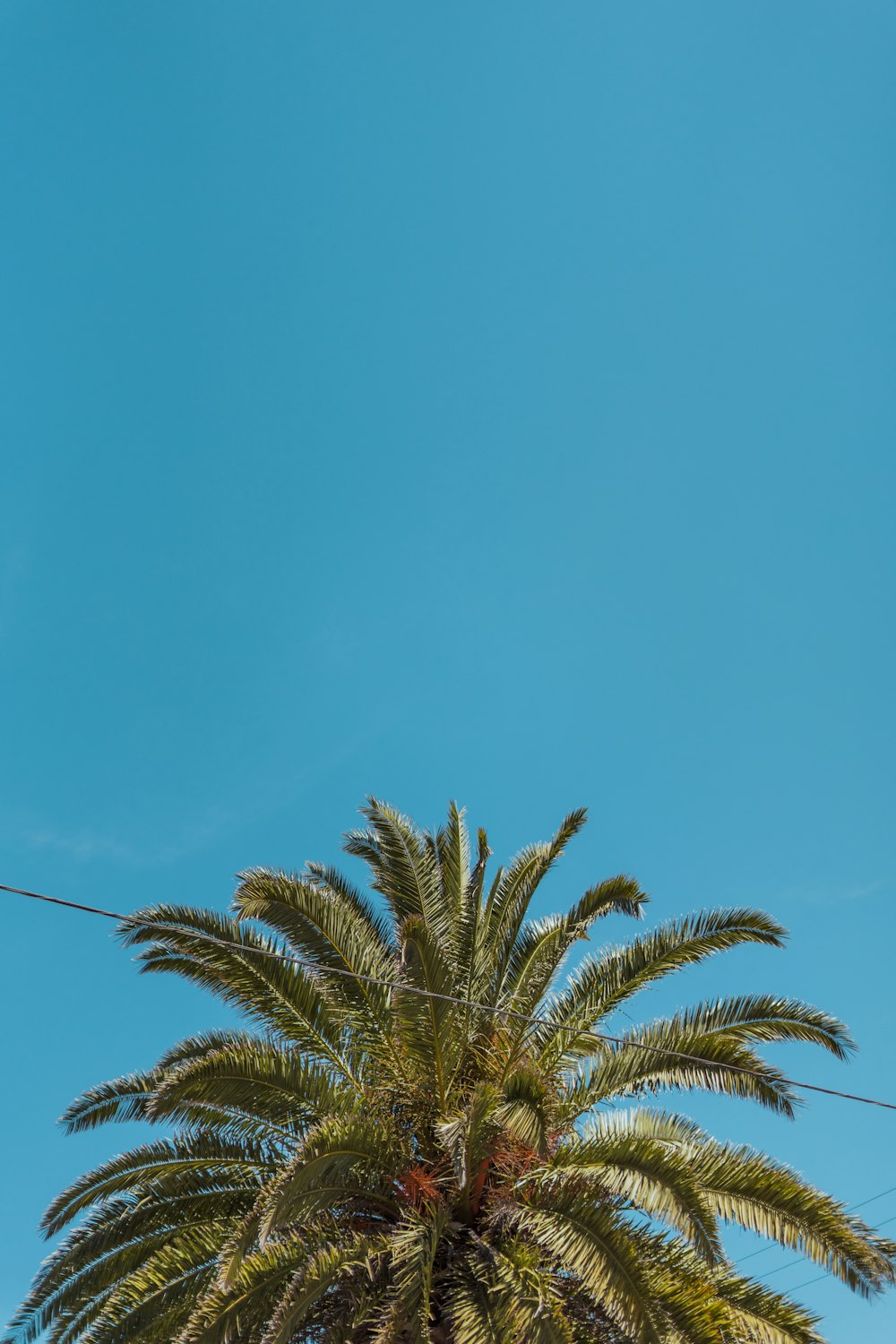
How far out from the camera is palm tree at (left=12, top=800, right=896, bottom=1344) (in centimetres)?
951

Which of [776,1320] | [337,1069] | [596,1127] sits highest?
[337,1069]

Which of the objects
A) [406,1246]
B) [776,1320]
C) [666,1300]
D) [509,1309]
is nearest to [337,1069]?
[406,1246]

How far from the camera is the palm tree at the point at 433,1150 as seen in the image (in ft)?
31.2

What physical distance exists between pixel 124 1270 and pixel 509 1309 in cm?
484

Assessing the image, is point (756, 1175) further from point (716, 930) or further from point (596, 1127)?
point (716, 930)

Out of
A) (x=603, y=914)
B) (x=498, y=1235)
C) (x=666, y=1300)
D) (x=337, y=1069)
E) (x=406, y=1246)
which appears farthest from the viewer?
(x=603, y=914)

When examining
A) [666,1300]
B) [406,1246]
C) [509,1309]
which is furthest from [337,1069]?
[666,1300]

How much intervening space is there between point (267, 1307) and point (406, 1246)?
5.18 ft

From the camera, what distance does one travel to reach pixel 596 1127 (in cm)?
1066

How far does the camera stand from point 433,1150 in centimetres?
1106

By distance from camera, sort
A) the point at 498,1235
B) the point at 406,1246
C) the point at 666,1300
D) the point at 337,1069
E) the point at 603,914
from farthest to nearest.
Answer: the point at 603,914 < the point at 337,1069 < the point at 498,1235 < the point at 406,1246 < the point at 666,1300

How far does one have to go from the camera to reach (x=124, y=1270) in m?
12.1

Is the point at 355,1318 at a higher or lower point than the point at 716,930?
lower

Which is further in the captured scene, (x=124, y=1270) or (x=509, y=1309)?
(x=124, y=1270)
